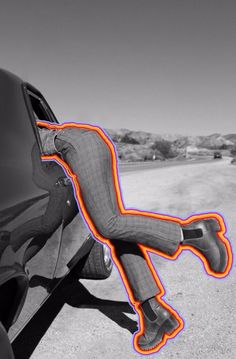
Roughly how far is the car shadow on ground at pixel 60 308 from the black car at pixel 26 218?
48cm

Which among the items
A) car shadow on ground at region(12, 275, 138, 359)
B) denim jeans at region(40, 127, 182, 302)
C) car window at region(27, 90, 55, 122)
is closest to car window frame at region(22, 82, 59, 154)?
car window at region(27, 90, 55, 122)

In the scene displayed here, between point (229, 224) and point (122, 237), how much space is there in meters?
4.66

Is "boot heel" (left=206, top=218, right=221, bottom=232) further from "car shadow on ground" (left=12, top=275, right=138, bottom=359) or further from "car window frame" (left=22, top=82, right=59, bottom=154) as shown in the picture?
"car window frame" (left=22, top=82, right=59, bottom=154)

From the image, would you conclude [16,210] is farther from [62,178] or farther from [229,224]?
[229,224]

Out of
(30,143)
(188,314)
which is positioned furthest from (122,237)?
(188,314)

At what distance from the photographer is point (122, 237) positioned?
2398 mm

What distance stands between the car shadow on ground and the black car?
476mm

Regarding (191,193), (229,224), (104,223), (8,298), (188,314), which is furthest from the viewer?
(191,193)

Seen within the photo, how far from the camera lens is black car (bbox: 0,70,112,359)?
5.90ft

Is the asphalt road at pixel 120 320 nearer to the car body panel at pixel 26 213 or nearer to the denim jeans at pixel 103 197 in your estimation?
the car body panel at pixel 26 213

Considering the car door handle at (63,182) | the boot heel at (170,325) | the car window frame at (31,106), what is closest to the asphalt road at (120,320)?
the boot heel at (170,325)

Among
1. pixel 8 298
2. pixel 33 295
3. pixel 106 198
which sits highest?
pixel 106 198

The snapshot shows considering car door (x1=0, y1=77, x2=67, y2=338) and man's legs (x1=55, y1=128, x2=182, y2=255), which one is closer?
car door (x1=0, y1=77, x2=67, y2=338)

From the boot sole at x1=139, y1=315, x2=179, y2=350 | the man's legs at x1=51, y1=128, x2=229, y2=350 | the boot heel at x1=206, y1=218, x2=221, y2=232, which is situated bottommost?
the boot sole at x1=139, y1=315, x2=179, y2=350
